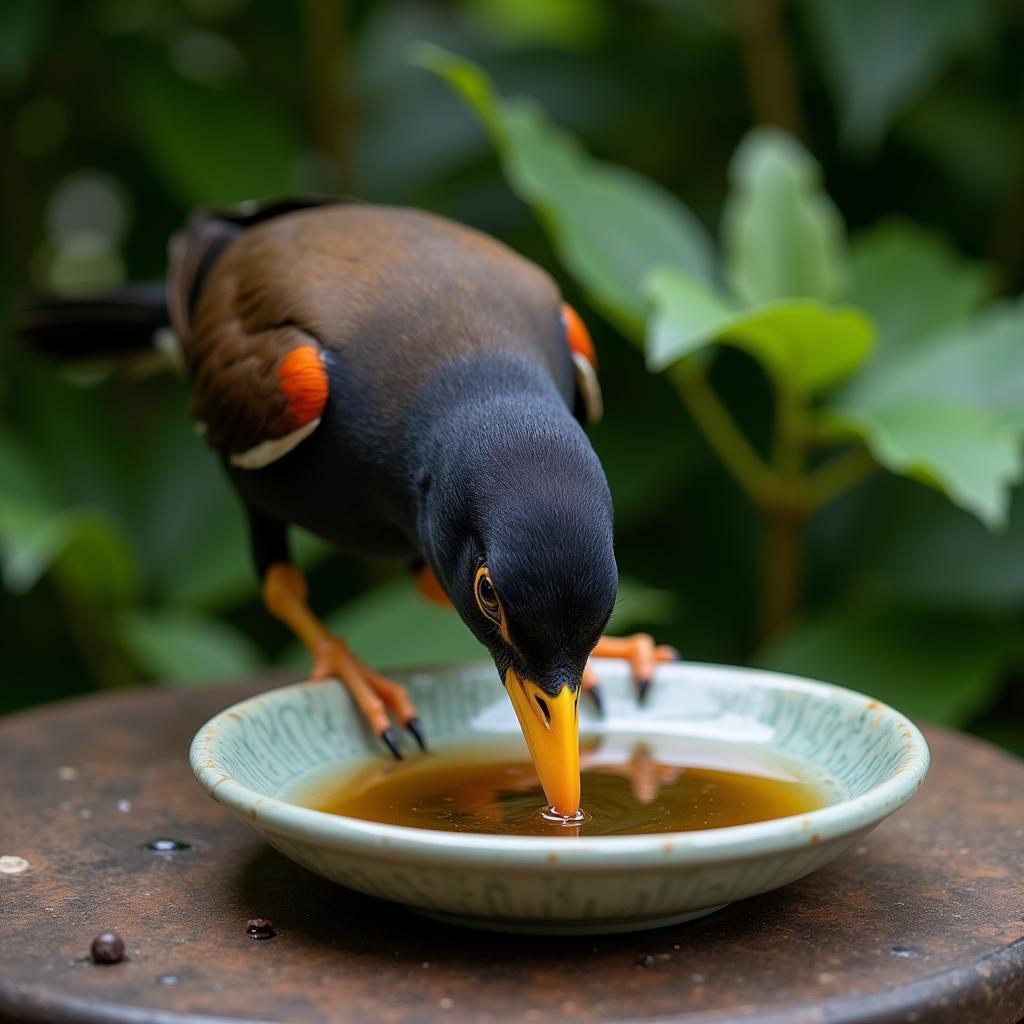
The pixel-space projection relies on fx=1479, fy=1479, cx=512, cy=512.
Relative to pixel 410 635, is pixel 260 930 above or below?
above

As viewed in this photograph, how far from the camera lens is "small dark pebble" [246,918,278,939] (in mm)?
1995

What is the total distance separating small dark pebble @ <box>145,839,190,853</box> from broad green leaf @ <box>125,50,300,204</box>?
2658 mm

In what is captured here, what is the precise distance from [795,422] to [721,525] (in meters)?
0.99

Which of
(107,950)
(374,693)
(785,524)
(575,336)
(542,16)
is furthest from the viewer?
(542,16)

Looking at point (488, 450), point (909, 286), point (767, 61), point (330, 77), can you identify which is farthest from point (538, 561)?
point (330, 77)

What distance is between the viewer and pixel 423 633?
12.4ft

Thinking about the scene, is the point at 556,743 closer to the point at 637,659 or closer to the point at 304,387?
the point at 637,659

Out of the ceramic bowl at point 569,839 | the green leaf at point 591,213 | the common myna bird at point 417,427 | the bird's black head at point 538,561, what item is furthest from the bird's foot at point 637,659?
the green leaf at point 591,213

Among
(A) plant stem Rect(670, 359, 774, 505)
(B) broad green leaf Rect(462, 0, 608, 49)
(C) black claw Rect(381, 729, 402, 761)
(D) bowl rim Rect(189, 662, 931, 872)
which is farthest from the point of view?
(B) broad green leaf Rect(462, 0, 608, 49)

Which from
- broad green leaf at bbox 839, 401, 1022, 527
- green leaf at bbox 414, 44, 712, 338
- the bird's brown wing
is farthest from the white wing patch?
broad green leaf at bbox 839, 401, 1022, 527

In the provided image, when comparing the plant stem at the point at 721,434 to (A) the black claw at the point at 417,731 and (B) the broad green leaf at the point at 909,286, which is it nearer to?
(B) the broad green leaf at the point at 909,286

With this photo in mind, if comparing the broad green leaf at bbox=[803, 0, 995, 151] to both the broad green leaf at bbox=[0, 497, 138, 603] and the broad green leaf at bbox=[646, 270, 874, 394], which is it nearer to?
the broad green leaf at bbox=[646, 270, 874, 394]

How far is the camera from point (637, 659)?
2719 mm

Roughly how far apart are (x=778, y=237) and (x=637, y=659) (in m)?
1.52
